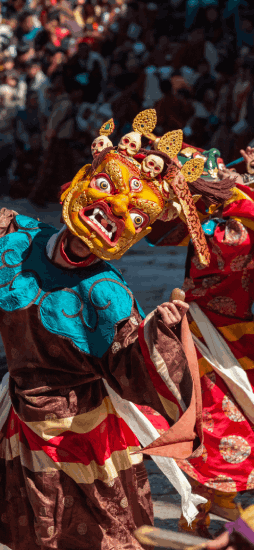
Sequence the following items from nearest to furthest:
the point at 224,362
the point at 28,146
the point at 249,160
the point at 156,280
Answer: the point at 224,362 → the point at 249,160 → the point at 156,280 → the point at 28,146

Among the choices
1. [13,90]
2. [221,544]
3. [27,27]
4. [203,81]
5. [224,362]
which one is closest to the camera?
[221,544]

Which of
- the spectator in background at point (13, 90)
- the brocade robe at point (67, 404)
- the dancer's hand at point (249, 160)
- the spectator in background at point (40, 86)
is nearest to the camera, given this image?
the brocade robe at point (67, 404)

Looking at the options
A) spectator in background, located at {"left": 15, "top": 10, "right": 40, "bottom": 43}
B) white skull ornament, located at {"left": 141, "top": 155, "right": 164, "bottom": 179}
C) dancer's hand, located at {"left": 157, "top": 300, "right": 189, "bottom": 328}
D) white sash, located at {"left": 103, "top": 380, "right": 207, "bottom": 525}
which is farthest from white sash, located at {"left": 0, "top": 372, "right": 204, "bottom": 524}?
spectator in background, located at {"left": 15, "top": 10, "right": 40, "bottom": 43}

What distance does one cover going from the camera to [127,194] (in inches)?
65.9

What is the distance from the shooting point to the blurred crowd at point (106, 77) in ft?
28.0

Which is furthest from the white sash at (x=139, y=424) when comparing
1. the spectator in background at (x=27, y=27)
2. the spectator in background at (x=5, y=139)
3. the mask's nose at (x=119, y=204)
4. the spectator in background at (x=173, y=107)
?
the spectator in background at (x=27, y=27)

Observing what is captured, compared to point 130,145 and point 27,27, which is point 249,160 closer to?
point 130,145

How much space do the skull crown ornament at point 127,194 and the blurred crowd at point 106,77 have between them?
632cm

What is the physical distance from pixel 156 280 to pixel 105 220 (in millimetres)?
4486

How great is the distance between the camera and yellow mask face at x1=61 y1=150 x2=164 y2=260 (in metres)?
1.63

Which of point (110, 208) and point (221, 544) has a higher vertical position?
point (110, 208)

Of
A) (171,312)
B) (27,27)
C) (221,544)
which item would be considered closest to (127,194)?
(171,312)

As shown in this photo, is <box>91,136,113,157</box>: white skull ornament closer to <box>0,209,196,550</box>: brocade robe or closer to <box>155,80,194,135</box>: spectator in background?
<box>0,209,196,550</box>: brocade robe

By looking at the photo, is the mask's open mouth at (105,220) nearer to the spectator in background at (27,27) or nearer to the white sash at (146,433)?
the white sash at (146,433)
